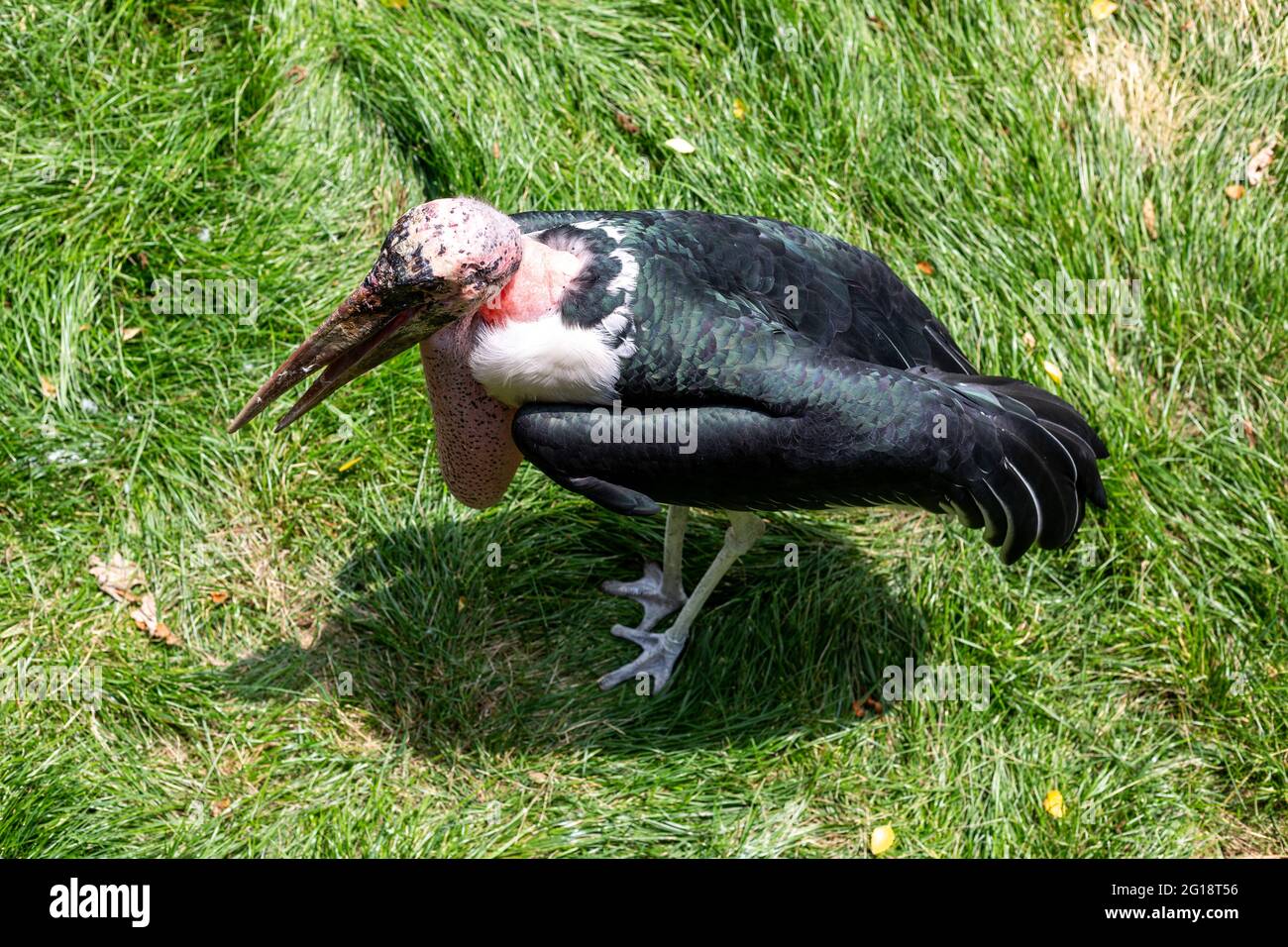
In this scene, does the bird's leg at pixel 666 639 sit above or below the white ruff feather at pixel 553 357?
below

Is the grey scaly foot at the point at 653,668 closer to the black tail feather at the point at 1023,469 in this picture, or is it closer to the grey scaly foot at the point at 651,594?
the grey scaly foot at the point at 651,594

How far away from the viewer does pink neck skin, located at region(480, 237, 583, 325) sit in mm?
4020

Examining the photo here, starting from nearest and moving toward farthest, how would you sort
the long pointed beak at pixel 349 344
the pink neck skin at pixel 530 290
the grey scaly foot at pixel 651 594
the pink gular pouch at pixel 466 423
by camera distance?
the long pointed beak at pixel 349 344 < the pink neck skin at pixel 530 290 < the pink gular pouch at pixel 466 423 < the grey scaly foot at pixel 651 594

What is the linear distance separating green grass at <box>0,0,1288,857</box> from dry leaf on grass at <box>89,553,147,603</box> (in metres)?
0.05

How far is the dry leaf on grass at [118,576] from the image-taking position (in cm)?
513

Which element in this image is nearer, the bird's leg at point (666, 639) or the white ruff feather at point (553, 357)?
the white ruff feather at point (553, 357)

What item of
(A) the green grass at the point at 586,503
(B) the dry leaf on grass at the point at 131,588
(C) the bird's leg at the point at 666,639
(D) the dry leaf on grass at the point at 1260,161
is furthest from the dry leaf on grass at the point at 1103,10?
(B) the dry leaf on grass at the point at 131,588

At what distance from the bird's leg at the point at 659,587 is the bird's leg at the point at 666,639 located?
0.26 feet

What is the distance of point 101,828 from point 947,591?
3503 mm

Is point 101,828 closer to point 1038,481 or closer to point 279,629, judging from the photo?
point 279,629

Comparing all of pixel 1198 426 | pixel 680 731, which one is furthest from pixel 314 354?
pixel 1198 426

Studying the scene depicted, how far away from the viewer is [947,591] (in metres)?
5.26

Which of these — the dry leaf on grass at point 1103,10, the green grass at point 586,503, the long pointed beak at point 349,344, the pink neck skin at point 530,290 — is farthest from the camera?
the dry leaf on grass at point 1103,10

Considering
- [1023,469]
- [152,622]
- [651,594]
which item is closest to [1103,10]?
[1023,469]
